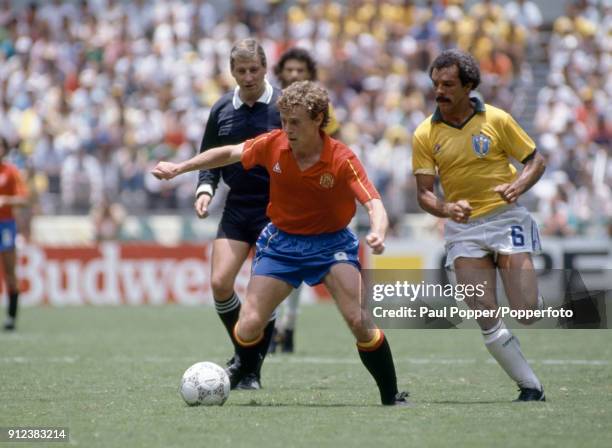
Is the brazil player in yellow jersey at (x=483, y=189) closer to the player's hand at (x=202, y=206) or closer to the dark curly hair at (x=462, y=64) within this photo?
the dark curly hair at (x=462, y=64)

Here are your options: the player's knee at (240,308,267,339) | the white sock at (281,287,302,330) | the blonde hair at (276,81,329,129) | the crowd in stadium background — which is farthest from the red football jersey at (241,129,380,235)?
the crowd in stadium background

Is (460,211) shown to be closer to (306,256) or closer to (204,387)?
(306,256)

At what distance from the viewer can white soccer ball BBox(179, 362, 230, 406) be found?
309 inches

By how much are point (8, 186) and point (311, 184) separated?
888cm

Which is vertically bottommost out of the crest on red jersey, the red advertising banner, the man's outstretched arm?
the red advertising banner

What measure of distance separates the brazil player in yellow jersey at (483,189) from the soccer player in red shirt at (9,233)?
842 centimetres

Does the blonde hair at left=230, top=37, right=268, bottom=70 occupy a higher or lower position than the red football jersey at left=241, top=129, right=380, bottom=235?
higher

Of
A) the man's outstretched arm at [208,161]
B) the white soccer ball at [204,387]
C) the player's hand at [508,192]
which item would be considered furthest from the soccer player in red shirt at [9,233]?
the player's hand at [508,192]

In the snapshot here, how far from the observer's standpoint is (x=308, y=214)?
7770 millimetres

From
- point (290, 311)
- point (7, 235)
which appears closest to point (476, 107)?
point (290, 311)

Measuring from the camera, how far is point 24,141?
74.0 feet

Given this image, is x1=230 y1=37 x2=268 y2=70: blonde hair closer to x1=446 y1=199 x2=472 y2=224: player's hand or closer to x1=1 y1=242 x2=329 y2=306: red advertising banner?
x1=446 y1=199 x2=472 y2=224: player's hand

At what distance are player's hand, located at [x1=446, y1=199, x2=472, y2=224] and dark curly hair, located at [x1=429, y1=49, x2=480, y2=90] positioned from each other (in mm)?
857

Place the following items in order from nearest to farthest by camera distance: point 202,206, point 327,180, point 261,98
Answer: point 327,180 → point 202,206 → point 261,98
